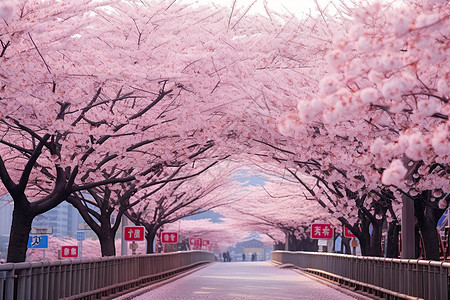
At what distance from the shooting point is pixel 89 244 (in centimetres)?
7681

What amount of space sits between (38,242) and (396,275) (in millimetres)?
24657

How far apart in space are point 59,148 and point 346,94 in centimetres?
1217

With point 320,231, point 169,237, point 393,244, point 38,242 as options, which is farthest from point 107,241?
point 169,237

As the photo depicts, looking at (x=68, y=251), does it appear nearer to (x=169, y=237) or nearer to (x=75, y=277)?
(x=169, y=237)

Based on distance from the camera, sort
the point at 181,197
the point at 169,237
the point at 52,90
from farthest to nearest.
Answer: the point at 181,197, the point at 169,237, the point at 52,90

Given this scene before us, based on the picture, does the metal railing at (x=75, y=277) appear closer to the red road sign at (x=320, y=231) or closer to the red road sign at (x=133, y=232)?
the red road sign at (x=133, y=232)

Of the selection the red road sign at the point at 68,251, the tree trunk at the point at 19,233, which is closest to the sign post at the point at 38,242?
the red road sign at the point at 68,251

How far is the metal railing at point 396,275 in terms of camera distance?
15914 mm

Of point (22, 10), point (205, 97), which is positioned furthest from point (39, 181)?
point (22, 10)

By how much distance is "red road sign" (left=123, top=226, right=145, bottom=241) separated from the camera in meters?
32.2

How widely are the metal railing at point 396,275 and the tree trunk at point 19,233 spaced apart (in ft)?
30.6

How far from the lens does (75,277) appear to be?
18.2 metres

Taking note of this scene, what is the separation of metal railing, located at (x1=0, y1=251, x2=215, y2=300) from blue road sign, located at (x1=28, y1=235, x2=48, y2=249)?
9.59 meters

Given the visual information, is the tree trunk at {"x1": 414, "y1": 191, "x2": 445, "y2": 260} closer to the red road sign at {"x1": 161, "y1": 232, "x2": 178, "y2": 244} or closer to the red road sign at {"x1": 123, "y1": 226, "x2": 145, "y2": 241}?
the red road sign at {"x1": 123, "y1": 226, "x2": 145, "y2": 241}
